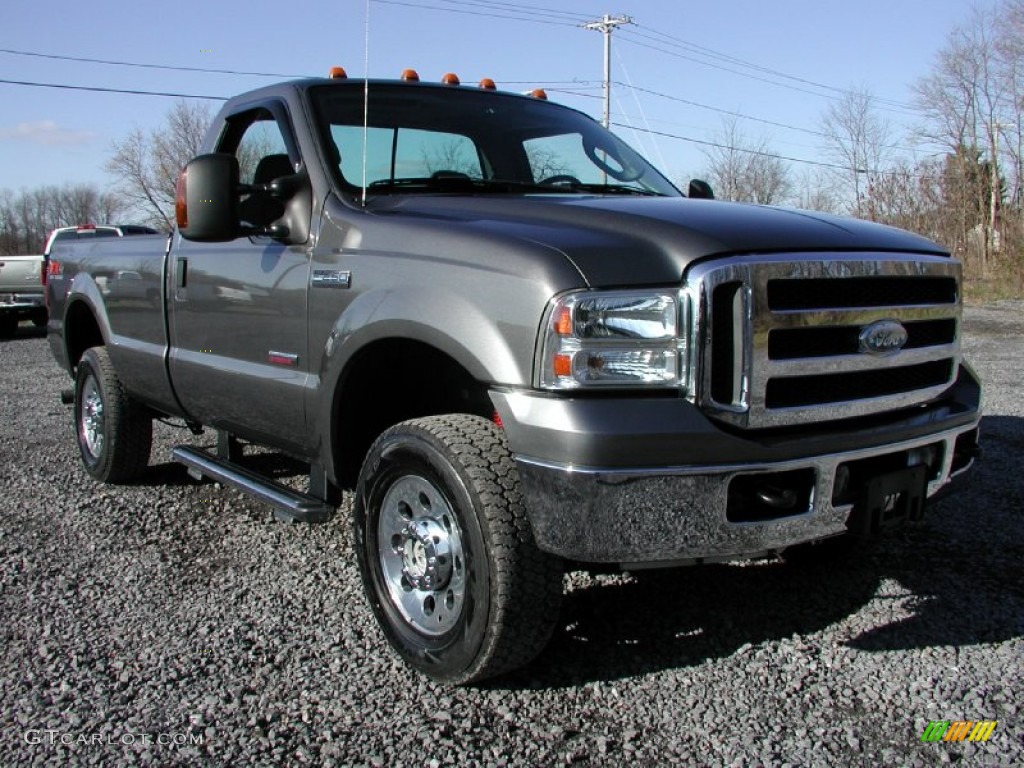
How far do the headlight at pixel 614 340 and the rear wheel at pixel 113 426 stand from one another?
3.45 metres

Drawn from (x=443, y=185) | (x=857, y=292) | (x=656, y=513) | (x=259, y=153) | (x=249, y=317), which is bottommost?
(x=656, y=513)

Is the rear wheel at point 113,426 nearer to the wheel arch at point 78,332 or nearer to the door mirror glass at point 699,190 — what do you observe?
the wheel arch at point 78,332

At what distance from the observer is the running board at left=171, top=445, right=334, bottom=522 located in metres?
3.43

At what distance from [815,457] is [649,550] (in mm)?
528

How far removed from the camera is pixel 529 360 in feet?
8.33

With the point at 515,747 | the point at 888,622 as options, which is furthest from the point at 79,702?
the point at 888,622

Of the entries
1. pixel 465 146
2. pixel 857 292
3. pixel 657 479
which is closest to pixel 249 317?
pixel 465 146

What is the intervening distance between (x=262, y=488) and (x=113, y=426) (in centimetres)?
185

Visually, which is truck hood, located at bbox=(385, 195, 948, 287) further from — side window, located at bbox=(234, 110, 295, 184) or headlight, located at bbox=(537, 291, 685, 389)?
side window, located at bbox=(234, 110, 295, 184)

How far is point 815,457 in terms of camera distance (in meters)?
2.60

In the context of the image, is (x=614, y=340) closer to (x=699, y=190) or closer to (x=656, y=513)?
(x=656, y=513)

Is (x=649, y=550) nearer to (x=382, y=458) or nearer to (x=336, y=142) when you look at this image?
(x=382, y=458)

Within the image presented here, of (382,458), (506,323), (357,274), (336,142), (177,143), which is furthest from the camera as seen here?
(177,143)

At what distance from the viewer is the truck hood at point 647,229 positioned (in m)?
2.56
